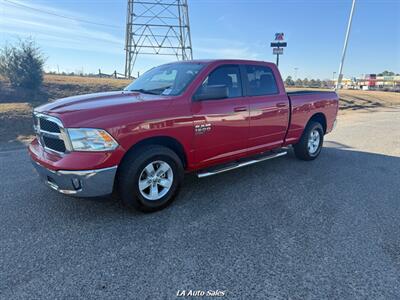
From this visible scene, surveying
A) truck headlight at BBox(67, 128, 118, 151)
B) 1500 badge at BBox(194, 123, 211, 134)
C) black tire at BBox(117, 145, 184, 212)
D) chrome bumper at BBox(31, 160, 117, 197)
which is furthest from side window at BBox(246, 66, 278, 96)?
chrome bumper at BBox(31, 160, 117, 197)

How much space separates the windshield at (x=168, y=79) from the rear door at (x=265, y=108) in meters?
0.99

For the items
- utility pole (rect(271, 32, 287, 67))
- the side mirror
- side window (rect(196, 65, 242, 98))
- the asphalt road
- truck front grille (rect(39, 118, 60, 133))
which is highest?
utility pole (rect(271, 32, 287, 67))

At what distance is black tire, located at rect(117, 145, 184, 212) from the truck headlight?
354 mm

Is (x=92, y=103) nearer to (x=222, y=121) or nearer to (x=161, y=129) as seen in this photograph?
(x=161, y=129)

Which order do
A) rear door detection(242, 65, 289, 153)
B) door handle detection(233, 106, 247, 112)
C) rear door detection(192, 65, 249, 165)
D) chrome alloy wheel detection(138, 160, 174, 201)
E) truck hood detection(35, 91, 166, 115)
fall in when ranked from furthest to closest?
rear door detection(242, 65, 289, 153), door handle detection(233, 106, 247, 112), rear door detection(192, 65, 249, 165), chrome alloy wheel detection(138, 160, 174, 201), truck hood detection(35, 91, 166, 115)

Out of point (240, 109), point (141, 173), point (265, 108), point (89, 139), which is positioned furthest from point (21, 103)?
point (265, 108)

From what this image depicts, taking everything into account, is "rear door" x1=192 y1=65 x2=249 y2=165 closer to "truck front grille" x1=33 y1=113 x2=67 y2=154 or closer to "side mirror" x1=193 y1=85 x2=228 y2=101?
"side mirror" x1=193 y1=85 x2=228 y2=101

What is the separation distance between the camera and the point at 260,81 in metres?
4.80

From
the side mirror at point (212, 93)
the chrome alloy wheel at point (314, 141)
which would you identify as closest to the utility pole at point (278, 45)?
the chrome alloy wheel at point (314, 141)

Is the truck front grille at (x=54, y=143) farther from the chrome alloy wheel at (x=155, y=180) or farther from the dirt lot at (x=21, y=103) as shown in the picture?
the dirt lot at (x=21, y=103)

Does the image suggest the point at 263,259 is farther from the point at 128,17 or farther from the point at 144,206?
the point at 128,17

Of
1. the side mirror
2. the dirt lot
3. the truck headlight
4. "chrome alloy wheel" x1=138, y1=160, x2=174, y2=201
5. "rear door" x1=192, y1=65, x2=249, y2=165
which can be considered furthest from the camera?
the dirt lot

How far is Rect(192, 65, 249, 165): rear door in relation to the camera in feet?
12.4

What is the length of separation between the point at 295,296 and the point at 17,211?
3361mm
